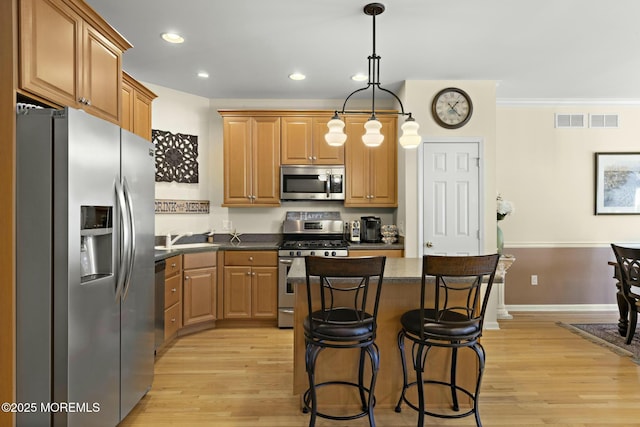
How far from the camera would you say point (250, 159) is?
423 cm

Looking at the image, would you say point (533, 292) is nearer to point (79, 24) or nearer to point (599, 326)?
point (599, 326)

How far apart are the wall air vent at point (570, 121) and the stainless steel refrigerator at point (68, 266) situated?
5.01 m

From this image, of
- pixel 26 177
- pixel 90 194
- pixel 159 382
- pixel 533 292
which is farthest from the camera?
pixel 533 292

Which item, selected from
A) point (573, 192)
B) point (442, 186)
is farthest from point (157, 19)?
point (573, 192)

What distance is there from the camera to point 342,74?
3.68 m

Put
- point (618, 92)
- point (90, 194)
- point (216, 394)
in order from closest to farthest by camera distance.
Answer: point (90, 194), point (216, 394), point (618, 92)

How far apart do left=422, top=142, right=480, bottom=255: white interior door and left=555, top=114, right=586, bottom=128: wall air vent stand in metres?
1.61

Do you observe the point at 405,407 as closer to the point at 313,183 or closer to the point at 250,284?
the point at 250,284

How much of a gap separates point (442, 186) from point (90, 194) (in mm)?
3268

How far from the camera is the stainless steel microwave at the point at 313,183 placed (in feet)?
13.8

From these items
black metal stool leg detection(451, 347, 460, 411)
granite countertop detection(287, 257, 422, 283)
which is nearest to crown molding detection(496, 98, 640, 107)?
granite countertop detection(287, 257, 422, 283)

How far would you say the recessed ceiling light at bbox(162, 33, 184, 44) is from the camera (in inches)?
113

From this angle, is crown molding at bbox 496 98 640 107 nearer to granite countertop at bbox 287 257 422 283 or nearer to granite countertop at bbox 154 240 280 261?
granite countertop at bbox 287 257 422 283

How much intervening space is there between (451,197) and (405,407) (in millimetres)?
2301
